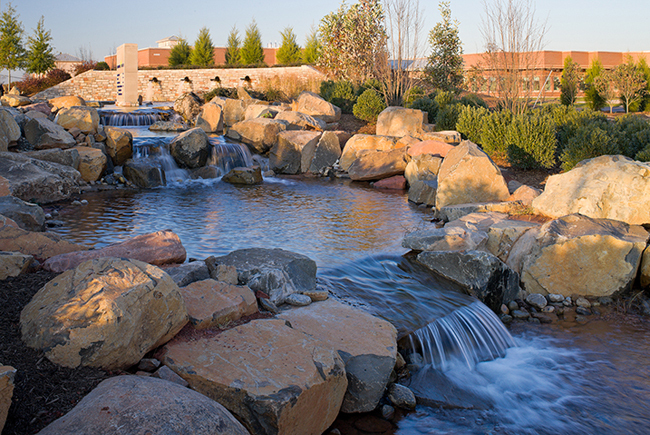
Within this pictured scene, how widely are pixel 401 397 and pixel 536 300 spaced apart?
274 cm

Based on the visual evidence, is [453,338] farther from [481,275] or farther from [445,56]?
[445,56]

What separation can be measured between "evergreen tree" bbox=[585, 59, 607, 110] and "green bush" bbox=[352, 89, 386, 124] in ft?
47.9

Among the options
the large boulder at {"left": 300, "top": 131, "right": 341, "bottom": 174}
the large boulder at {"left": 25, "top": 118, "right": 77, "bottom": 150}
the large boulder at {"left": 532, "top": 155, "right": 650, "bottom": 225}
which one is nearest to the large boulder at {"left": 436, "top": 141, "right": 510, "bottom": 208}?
the large boulder at {"left": 532, "top": 155, "right": 650, "bottom": 225}

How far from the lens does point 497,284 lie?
5.59 meters

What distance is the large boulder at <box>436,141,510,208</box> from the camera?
8555 mm

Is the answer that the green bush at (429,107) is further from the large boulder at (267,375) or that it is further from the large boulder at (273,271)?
the large boulder at (267,375)

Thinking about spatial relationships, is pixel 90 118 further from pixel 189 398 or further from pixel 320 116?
pixel 189 398

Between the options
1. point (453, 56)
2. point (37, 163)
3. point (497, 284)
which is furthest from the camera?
point (453, 56)

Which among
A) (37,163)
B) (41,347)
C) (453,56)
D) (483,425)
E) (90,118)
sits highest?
(453,56)

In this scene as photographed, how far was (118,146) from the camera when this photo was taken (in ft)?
42.9

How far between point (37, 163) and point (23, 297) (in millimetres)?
8286

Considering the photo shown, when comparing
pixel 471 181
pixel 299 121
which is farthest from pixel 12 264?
pixel 299 121

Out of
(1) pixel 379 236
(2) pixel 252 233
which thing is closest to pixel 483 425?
(1) pixel 379 236

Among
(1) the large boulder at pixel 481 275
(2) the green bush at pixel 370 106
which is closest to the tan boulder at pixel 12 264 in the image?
(1) the large boulder at pixel 481 275
